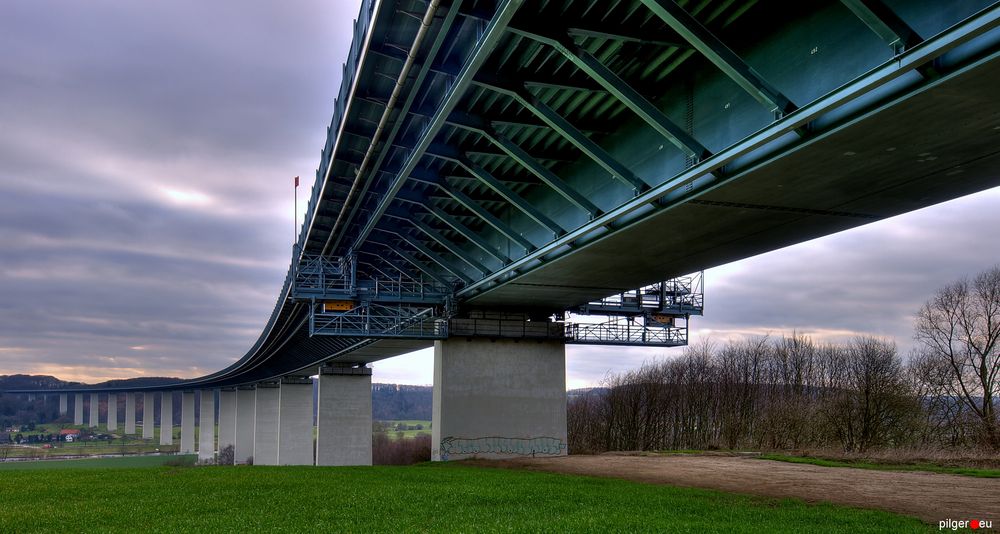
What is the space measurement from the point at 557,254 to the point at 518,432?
44.7 ft

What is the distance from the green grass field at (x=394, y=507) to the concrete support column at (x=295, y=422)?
219 ft

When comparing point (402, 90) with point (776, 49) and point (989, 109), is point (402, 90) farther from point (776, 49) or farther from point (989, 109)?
point (989, 109)

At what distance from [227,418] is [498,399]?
11843cm

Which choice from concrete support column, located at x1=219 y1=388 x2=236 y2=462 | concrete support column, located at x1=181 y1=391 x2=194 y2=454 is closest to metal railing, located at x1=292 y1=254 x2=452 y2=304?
concrete support column, located at x1=219 y1=388 x2=236 y2=462

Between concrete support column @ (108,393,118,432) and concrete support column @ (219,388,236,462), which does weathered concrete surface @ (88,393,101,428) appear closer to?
concrete support column @ (108,393,118,432)

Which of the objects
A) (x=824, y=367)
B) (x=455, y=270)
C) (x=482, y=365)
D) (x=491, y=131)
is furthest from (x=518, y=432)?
(x=824, y=367)

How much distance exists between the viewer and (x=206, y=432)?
14100 cm

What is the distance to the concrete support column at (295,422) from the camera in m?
87.3

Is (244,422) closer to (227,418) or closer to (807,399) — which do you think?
(227,418)

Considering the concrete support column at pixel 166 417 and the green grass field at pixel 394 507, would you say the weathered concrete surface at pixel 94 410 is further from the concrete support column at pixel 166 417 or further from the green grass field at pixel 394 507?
the green grass field at pixel 394 507

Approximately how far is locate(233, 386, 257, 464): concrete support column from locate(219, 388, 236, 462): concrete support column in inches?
380

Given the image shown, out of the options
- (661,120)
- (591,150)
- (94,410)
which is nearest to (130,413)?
(94,410)

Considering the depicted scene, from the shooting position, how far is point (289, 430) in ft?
292

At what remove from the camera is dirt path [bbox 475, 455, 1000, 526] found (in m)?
15.7
